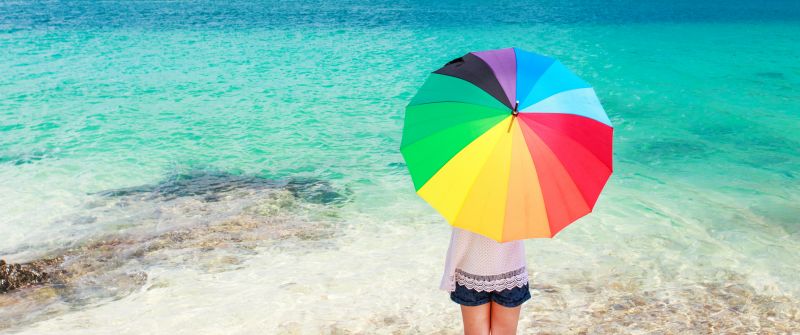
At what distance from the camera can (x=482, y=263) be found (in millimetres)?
2793

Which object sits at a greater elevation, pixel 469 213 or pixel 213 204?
pixel 469 213

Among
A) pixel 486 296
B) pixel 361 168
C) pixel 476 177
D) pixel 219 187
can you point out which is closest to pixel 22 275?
pixel 219 187

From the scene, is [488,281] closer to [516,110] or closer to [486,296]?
[486,296]

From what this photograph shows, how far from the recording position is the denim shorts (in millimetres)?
2857

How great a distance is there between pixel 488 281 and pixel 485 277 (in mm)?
24

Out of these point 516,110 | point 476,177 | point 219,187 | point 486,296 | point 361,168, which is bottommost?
point 361,168

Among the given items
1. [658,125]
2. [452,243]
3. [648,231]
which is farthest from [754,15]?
[452,243]

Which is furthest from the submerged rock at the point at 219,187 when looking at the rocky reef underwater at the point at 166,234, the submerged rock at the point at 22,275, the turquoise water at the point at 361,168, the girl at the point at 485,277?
the girl at the point at 485,277

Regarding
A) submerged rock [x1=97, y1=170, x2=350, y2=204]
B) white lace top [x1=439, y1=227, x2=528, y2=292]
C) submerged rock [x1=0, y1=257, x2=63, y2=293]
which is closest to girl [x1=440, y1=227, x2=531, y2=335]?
white lace top [x1=439, y1=227, x2=528, y2=292]

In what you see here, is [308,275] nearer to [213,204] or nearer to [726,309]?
[213,204]

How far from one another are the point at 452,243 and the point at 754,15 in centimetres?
3591

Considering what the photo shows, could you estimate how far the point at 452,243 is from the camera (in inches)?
113

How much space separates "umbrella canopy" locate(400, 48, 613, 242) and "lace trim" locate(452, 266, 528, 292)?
0.41 metres

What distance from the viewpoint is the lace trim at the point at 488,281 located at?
2818 millimetres
